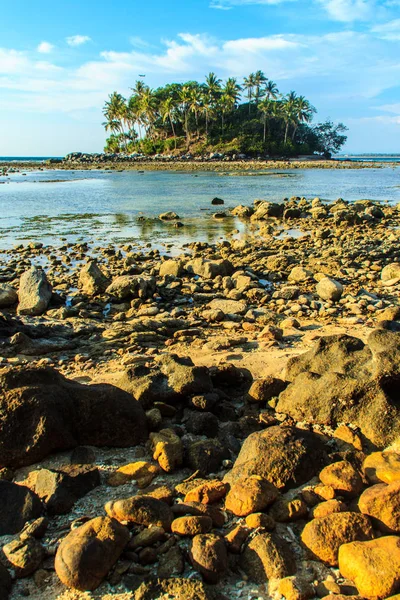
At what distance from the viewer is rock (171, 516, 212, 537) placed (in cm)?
323

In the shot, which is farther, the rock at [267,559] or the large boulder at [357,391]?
the large boulder at [357,391]

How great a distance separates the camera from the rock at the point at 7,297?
10.1 meters

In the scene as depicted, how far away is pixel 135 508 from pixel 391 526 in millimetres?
1861

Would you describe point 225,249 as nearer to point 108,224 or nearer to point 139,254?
point 139,254

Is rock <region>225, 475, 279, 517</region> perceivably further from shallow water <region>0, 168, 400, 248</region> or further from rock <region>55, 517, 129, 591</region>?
shallow water <region>0, 168, 400, 248</region>

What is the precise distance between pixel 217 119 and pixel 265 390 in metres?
106

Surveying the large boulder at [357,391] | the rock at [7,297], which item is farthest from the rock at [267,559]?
the rock at [7,297]

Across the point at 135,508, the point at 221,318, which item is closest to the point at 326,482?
the point at 135,508

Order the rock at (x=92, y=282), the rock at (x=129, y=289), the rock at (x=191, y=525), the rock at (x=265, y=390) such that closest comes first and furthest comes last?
the rock at (x=191, y=525), the rock at (x=265, y=390), the rock at (x=129, y=289), the rock at (x=92, y=282)

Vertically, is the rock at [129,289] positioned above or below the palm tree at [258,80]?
below

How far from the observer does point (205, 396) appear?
17.5ft

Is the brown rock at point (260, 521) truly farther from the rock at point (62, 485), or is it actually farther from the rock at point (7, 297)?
the rock at point (7, 297)

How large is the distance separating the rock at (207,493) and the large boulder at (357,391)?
5.26 feet

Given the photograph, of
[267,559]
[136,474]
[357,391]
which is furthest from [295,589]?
[357,391]
